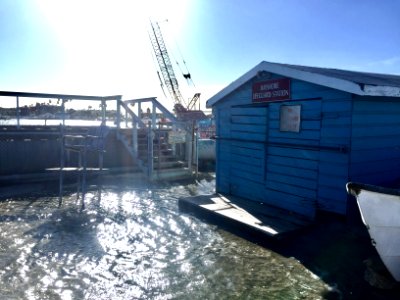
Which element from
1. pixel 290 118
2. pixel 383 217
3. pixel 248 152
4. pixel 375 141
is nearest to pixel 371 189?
pixel 383 217

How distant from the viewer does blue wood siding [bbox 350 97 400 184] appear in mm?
6023

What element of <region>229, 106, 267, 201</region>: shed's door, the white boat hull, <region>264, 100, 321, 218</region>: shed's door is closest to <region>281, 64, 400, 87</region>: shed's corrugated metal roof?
<region>264, 100, 321, 218</region>: shed's door

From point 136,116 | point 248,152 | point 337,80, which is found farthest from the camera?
point 136,116

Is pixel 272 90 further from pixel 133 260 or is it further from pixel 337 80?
pixel 133 260

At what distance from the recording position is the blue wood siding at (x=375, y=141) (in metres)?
6.02

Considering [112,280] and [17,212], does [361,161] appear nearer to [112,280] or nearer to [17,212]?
[112,280]

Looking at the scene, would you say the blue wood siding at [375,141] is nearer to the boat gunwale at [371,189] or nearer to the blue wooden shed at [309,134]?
the blue wooden shed at [309,134]

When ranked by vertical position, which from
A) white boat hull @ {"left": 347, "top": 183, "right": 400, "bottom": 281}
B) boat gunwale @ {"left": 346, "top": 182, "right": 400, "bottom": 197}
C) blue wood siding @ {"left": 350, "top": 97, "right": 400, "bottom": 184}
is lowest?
white boat hull @ {"left": 347, "top": 183, "right": 400, "bottom": 281}

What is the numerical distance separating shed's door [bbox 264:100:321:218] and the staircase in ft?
17.3

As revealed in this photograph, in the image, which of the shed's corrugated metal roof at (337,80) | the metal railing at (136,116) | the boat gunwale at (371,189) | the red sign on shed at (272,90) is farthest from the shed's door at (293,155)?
the metal railing at (136,116)

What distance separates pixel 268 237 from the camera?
6.17 m

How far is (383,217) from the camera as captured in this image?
14.0ft

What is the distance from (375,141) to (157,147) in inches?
320

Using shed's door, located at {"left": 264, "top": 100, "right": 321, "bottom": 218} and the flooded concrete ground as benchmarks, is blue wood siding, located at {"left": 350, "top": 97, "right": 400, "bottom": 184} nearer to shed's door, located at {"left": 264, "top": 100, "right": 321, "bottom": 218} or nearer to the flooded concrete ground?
shed's door, located at {"left": 264, "top": 100, "right": 321, "bottom": 218}
